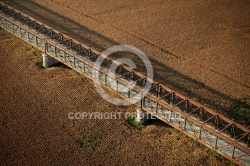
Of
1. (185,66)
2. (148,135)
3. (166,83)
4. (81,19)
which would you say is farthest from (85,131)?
(81,19)

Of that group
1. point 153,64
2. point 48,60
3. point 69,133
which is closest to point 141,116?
point 69,133

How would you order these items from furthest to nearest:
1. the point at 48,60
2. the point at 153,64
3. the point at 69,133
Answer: the point at 153,64 → the point at 48,60 → the point at 69,133

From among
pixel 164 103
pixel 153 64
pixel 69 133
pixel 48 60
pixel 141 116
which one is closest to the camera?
pixel 164 103

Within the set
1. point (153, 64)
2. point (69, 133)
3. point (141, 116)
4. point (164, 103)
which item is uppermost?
point (164, 103)

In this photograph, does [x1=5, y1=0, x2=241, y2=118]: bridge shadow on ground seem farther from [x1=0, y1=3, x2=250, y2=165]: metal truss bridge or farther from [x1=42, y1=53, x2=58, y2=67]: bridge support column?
[x1=42, y1=53, x2=58, y2=67]: bridge support column

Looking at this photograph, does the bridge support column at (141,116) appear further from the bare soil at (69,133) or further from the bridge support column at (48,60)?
the bridge support column at (48,60)

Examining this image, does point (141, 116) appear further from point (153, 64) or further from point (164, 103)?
point (153, 64)

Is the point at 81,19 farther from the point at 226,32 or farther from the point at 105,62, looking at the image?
the point at 226,32
